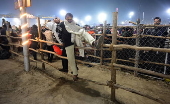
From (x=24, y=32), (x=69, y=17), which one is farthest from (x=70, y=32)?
(x=24, y=32)

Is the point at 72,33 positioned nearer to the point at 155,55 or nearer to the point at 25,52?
the point at 25,52

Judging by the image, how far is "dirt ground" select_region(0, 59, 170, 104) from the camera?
2.79 metres

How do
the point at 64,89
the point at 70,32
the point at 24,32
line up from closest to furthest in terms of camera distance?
the point at 70,32, the point at 64,89, the point at 24,32

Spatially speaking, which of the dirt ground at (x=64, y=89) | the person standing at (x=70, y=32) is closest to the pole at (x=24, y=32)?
the dirt ground at (x=64, y=89)

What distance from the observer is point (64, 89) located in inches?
128

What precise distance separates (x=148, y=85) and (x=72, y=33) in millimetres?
3062

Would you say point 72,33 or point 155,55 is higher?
point 72,33

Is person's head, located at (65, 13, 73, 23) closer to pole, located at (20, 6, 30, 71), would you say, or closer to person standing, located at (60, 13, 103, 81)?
person standing, located at (60, 13, 103, 81)

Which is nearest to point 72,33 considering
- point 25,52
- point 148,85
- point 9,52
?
point 25,52

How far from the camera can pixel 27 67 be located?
4.36m

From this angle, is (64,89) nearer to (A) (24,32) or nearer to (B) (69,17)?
(B) (69,17)

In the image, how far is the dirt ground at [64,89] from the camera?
2.79 m

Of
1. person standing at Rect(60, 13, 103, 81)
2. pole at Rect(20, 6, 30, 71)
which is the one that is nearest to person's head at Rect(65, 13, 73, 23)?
person standing at Rect(60, 13, 103, 81)

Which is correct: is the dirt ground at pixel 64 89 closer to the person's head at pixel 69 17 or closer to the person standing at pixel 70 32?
the person standing at pixel 70 32
